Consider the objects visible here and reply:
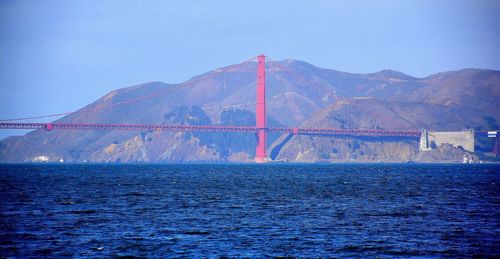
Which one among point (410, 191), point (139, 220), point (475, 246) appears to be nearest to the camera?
point (475, 246)

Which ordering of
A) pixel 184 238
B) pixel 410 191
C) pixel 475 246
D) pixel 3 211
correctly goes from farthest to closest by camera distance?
pixel 410 191, pixel 3 211, pixel 184 238, pixel 475 246

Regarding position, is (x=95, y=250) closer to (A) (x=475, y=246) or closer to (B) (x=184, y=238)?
(B) (x=184, y=238)

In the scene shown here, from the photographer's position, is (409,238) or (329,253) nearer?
(329,253)

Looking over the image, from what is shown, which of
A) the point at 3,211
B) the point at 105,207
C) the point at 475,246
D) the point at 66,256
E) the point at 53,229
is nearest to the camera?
the point at 66,256

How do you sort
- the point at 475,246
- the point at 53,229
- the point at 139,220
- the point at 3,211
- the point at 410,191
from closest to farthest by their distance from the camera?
the point at 475,246
the point at 53,229
the point at 139,220
the point at 3,211
the point at 410,191

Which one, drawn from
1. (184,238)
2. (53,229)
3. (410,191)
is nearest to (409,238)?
(184,238)

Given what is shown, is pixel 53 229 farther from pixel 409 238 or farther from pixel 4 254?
pixel 409 238

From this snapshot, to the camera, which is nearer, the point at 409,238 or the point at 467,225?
the point at 409,238

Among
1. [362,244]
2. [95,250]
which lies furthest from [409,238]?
[95,250]

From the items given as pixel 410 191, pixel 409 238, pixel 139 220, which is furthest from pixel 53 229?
pixel 410 191
